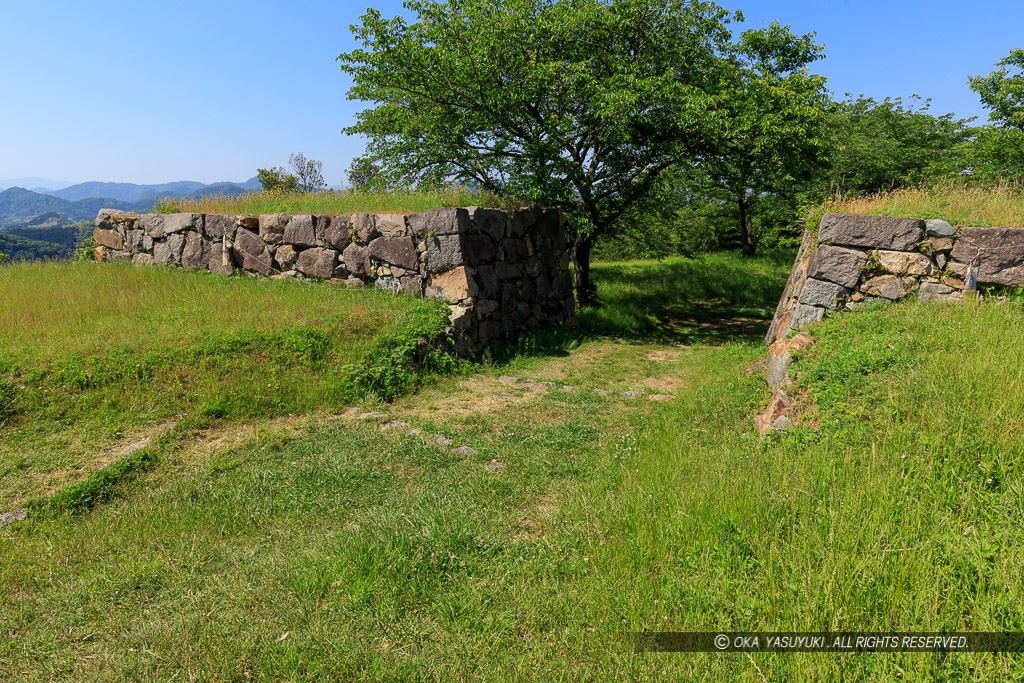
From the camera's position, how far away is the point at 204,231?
11.5 m

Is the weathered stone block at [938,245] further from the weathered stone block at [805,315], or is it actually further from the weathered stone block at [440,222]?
the weathered stone block at [440,222]

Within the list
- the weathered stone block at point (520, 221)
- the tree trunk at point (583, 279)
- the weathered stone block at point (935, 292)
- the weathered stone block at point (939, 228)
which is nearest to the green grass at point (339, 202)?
the weathered stone block at point (520, 221)

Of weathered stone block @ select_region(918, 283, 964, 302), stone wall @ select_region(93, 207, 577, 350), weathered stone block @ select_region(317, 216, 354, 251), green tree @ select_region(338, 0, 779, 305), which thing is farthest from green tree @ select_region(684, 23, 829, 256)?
weathered stone block @ select_region(317, 216, 354, 251)

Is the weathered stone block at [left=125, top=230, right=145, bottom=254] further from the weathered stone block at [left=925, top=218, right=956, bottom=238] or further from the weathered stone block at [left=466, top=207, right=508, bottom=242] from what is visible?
the weathered stone block at [left=925, top=218, right=956, bottom=238]

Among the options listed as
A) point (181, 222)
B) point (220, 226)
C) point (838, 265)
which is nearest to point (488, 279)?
point (838, 265)

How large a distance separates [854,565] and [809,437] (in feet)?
6.26

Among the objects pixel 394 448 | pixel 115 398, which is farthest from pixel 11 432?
pixel 394 448

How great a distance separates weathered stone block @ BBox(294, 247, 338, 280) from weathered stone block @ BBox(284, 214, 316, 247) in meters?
0.20

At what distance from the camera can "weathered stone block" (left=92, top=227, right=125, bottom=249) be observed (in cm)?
1273

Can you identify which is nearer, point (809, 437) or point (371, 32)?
point (809, 437)

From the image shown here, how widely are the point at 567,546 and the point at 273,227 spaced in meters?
9.92

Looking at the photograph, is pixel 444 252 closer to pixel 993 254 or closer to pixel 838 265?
pixel 838 265

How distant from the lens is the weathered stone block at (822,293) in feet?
22.6

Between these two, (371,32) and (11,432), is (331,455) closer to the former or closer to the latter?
(11,432)
